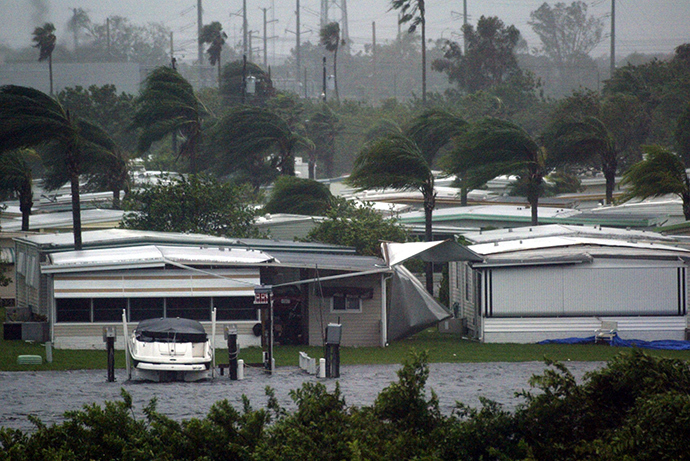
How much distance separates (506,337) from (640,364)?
1738cm

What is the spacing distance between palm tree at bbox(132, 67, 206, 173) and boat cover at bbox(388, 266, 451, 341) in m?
16.5

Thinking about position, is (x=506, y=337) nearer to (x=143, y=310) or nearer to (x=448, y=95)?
(x=143, y=310)

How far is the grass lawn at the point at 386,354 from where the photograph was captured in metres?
26.3

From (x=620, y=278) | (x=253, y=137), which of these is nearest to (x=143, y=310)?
(x=620, y=278)

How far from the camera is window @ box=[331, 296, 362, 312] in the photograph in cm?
2984

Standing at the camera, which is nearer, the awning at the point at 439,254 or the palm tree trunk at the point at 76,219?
the awning at the point at 439,254

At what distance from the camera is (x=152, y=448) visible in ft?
39.6

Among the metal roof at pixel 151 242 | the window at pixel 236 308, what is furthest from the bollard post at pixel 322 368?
the metal roof at pixel 151 242

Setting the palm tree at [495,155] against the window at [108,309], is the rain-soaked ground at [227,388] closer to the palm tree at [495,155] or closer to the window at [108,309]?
the window at [108,309]

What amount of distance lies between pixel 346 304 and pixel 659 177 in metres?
14.0

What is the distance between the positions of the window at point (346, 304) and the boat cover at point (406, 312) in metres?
0.98

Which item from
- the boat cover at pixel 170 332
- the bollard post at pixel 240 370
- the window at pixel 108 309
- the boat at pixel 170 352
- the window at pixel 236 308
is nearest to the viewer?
the boat at pixel 170 352

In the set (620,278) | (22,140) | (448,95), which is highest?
(448,95)

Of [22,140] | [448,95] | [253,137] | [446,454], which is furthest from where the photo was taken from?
[448,95]
